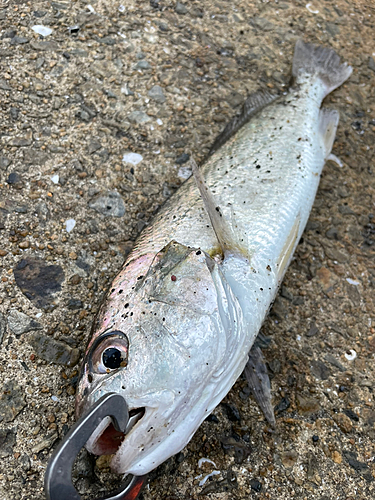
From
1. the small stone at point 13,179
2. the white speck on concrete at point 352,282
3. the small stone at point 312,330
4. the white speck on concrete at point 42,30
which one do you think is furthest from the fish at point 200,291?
the white speck on concrete at point 42,30

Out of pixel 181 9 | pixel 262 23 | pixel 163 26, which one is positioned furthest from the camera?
pixel 262 23

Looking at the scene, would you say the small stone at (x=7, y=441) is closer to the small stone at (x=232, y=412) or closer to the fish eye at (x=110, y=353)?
the fish eye at (x=110, y=353)

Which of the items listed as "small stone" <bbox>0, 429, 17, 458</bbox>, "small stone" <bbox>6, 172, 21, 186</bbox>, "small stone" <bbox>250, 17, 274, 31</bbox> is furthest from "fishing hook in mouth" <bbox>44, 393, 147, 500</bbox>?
"small stone" <bbox>250, 17, 274, 31</bbox>

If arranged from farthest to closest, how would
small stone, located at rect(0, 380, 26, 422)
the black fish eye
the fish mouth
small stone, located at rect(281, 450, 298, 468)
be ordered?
small stone, located at rect(281, 450, 298, 468) → small stone, located at rect(0, 380, 26, 422) → the black fish eye → the fish mouth

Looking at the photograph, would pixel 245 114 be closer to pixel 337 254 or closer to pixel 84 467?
pixel 337 254

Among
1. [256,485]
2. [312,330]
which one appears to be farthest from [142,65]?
[256,485]

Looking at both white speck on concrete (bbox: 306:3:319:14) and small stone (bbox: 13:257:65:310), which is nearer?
small stone (bbox: 13:257:65:310)

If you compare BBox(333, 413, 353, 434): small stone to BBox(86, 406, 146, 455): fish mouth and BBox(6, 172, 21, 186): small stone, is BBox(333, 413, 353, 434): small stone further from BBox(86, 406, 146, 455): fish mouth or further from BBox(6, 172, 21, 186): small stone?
BBox(6, 172, 21, 186): small stone
